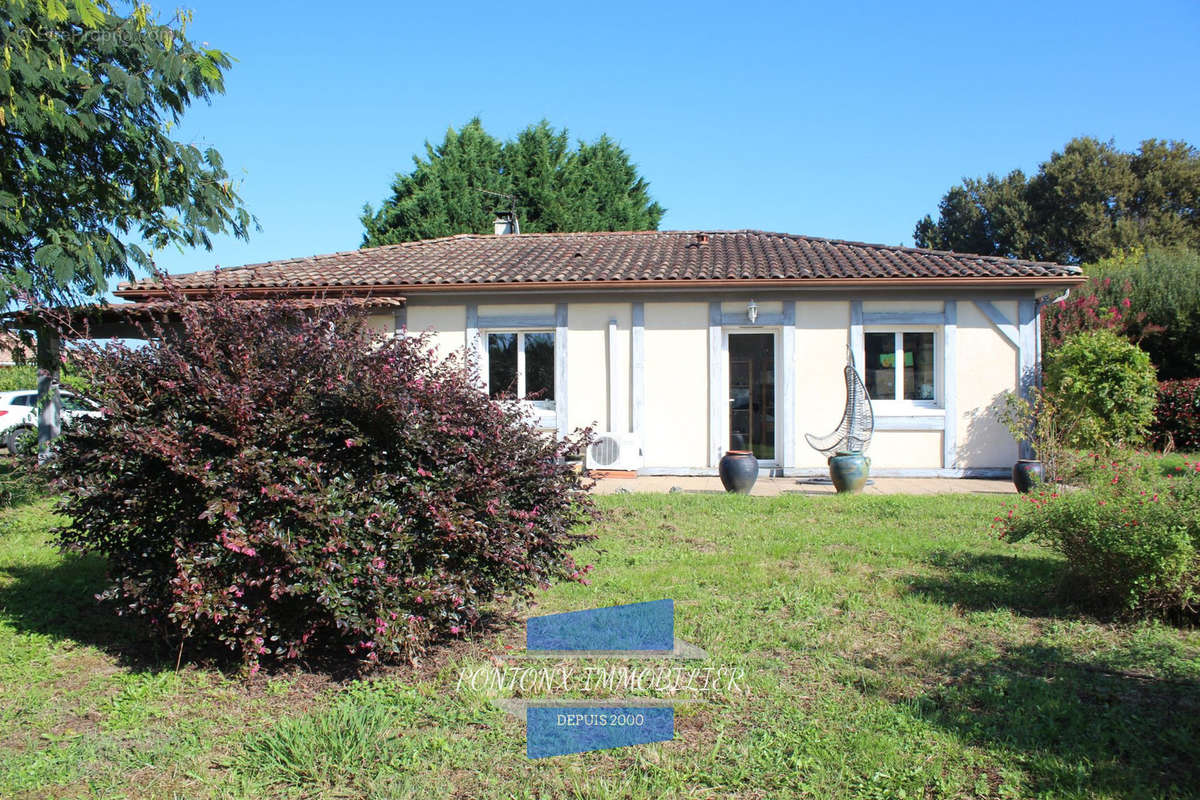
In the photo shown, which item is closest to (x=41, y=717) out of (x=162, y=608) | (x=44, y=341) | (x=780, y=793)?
(x=162, y=608)

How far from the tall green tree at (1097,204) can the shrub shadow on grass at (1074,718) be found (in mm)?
32453

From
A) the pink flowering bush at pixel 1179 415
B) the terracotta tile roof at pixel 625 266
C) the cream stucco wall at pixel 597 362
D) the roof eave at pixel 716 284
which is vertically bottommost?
the pink flowering bush at pixel 1179 415

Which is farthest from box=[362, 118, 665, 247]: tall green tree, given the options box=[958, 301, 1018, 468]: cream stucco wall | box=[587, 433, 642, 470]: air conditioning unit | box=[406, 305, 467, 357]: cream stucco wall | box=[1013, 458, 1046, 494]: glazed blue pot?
box=[1013, 458, 1046, 494]: glazed blue pot

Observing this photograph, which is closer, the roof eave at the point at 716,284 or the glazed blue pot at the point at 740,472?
the glazed blue pot at the point at 740,472

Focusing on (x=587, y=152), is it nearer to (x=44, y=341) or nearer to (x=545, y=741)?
(x=44, y=341)

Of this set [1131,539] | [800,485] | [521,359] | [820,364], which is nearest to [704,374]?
[820,364]

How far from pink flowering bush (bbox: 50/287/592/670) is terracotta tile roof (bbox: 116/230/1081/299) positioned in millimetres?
6487

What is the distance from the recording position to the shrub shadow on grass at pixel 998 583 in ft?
17.1

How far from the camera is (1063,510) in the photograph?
5.02m

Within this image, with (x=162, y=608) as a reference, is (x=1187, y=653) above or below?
below

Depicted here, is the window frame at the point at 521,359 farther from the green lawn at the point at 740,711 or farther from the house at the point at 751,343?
the green lawn at the point at 740,711

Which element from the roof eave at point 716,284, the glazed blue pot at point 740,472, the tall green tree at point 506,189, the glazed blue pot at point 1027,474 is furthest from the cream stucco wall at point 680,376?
the tall green tree at point 506,189

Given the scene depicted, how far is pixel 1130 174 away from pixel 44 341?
38241 mm

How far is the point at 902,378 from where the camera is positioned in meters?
12.3
